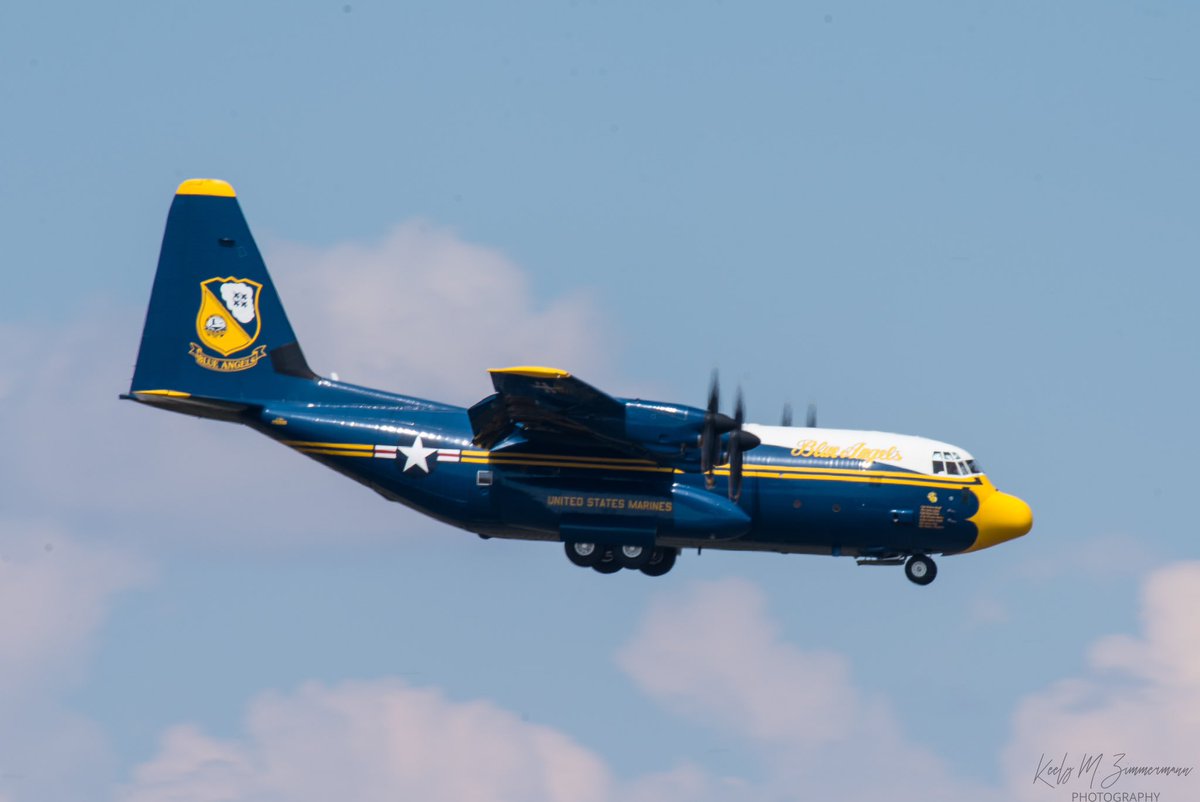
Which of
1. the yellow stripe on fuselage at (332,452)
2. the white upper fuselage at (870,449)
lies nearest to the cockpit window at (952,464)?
the white upper fuselage at (870,449)

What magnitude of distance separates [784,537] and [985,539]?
5467 millimetres

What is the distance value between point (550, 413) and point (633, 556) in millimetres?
4940

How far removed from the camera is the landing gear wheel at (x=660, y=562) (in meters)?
41.2

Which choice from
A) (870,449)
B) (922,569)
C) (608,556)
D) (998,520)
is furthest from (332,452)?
(998,520)

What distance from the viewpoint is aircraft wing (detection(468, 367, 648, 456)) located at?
112 feet

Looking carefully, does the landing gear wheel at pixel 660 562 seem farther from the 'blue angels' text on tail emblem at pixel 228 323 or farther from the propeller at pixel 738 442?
the 'blue angels' text on tail emblem at pixel 228 323

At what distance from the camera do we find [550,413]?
120 feet

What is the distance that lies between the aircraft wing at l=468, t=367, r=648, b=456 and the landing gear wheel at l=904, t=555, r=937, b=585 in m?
8.16

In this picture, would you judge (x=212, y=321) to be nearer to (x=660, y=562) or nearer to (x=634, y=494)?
(x=634, y=494)

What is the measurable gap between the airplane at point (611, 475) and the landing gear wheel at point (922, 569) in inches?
1.5

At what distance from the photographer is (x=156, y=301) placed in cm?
4147

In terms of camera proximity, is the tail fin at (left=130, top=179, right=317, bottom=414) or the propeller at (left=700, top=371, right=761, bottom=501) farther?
the tail fin at (left=130, top=179, right=317, bottom=414)

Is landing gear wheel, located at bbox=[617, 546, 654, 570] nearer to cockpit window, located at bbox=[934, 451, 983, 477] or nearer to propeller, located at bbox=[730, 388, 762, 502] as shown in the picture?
propeller, located at bbox=[730, 388, 762, 502]

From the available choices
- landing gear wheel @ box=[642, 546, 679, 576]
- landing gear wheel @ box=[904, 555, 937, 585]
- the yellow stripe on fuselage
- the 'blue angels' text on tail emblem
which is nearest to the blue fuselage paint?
the yellow stripe on fuselage
